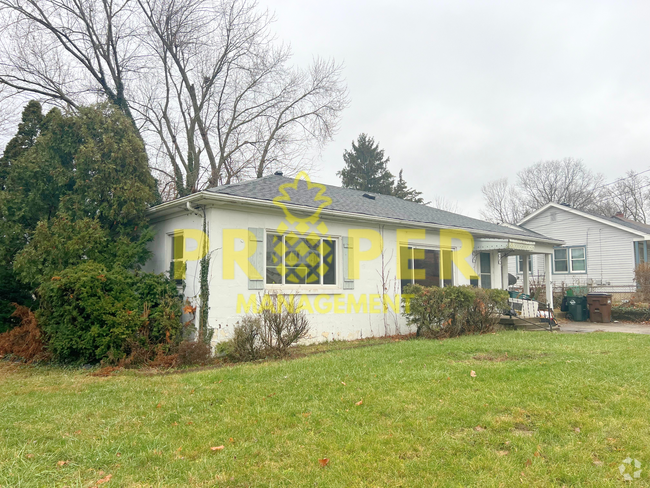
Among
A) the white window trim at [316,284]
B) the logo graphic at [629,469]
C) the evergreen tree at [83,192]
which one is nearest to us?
the logo graphic at [629,469]

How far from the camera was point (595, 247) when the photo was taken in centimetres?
2219

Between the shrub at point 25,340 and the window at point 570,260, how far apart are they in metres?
23.1

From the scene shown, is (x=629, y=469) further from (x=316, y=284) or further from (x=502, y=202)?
(x=502, y=202)

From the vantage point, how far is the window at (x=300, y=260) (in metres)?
9.49

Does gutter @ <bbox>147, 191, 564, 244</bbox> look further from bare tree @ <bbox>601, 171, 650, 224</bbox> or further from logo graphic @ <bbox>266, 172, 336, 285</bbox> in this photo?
bare tree @ <bbox>601, 171, 650, 224</bbox>

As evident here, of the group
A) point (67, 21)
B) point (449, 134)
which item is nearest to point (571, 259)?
point (449, 134)

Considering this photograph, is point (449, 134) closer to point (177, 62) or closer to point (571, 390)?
point (177, 62)

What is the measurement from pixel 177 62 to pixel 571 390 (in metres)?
20.0

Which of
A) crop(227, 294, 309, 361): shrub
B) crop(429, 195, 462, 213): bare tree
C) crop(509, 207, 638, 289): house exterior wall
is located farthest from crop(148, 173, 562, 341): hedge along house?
crop(429, 195, 462, 213): bare tree

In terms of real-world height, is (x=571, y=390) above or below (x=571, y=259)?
below

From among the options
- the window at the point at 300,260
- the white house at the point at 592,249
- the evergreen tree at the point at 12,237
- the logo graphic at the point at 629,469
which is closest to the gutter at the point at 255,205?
the window at the point at 300,260

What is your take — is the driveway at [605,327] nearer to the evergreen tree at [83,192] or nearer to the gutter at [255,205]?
A: the gutter at [255,205]

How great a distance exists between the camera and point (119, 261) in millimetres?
8930

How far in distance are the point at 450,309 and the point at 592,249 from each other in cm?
1619
